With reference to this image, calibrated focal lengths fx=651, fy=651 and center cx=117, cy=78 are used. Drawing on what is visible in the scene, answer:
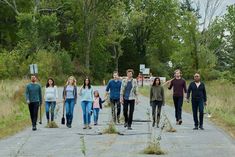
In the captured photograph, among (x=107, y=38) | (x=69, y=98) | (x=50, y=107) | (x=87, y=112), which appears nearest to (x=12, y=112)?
(x=50, y=107)

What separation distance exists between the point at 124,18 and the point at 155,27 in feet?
29.3

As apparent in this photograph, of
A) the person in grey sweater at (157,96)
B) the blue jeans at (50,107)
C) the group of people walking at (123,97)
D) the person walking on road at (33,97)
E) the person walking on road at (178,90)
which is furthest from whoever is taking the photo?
the blue jeans at (50,107)

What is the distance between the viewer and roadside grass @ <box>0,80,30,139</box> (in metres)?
22.5

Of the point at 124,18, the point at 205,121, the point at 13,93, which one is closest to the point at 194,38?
the point at 13,93

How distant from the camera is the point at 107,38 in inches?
3674

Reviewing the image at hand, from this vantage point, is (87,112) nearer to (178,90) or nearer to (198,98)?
(178,90)

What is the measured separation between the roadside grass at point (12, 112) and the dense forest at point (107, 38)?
849 inches

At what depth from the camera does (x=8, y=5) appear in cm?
8638

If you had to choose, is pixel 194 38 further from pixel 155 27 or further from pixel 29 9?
pixel 155 27

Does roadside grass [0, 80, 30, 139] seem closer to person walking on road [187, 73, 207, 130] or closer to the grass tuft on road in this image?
person walking on road [187, 73, 207, 130]

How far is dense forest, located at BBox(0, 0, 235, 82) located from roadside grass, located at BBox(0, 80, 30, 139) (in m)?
21.6

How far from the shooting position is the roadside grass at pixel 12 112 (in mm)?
22494

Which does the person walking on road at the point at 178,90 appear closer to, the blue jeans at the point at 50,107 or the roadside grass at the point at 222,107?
the roadside grass at the point at 222,107

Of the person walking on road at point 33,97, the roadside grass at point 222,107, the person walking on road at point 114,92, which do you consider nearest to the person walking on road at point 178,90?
the roadside grass at point 222,107
